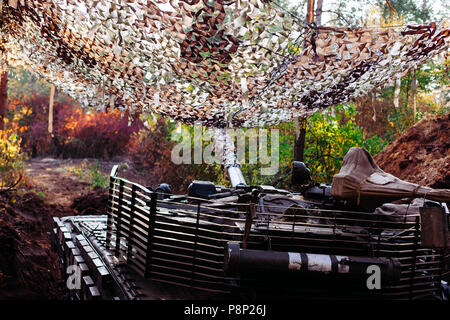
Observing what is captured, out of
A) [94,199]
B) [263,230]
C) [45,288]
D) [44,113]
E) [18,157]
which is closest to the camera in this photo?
[263,230]

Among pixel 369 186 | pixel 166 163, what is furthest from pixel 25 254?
pixel 369 186

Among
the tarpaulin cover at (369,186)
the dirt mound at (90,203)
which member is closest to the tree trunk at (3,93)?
the dirt mound at (90,203)

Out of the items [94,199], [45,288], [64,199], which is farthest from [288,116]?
[64,199]

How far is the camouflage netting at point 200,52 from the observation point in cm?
458

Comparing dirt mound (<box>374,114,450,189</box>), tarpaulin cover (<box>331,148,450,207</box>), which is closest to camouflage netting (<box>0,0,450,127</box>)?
tarpaulin cover (<box>331,148,450,207</box>)

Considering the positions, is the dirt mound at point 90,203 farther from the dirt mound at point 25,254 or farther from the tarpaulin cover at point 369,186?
the tarpaulin cover at point 369,186

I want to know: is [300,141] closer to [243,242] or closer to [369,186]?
[369,186]

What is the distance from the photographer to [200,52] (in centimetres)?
536

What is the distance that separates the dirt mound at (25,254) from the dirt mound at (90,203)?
1.10 metres

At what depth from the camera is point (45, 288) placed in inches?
337
